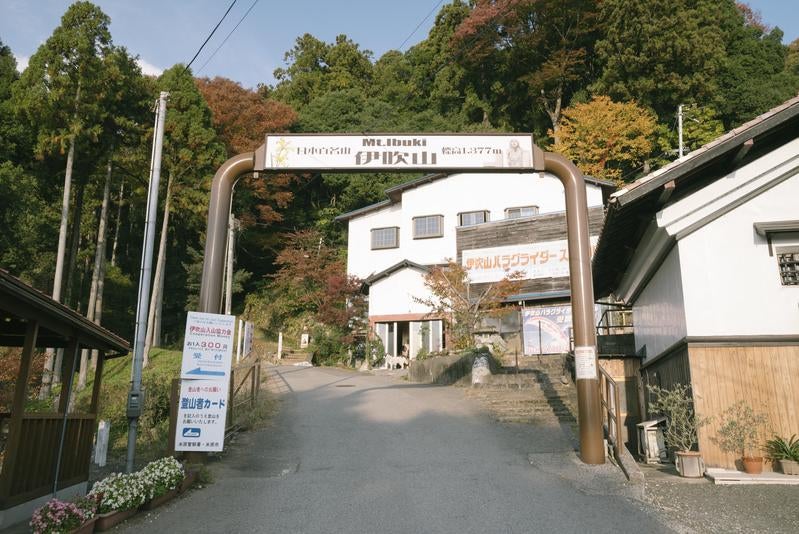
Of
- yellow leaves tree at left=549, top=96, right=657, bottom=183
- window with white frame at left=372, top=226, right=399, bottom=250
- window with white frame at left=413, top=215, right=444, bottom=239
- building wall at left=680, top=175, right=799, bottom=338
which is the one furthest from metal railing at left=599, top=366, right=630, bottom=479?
yellow leaves tree at left=549, top=96, right=657, bottom=183

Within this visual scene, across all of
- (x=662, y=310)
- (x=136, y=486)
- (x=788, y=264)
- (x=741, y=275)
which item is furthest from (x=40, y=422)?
(x=788, y=264)

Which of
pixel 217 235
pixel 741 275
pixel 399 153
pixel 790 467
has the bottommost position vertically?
pixel 790 467

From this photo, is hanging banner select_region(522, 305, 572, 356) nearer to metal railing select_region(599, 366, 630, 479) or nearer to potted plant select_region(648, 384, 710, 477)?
metal railing select_region(599, 366, 630, 479)

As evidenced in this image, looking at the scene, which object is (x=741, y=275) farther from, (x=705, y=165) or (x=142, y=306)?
(x=142, y=306)

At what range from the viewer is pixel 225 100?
117ft

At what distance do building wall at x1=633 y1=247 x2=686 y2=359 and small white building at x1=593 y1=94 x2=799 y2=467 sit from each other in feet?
0.24

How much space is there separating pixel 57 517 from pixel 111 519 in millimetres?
830

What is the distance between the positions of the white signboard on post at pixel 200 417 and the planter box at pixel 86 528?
2.51 metres

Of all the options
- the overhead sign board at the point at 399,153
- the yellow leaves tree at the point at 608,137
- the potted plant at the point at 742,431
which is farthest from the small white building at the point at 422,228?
the potted plant at the point at 742,431

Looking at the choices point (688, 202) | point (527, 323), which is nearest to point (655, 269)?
point (688, 202)

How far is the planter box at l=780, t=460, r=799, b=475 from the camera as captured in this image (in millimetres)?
8087

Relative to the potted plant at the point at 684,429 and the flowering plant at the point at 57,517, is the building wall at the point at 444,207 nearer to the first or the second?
the potted plant at the point at 684,429

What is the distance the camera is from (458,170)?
33.0 ft

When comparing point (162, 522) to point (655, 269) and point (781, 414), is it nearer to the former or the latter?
point (781, 414)
